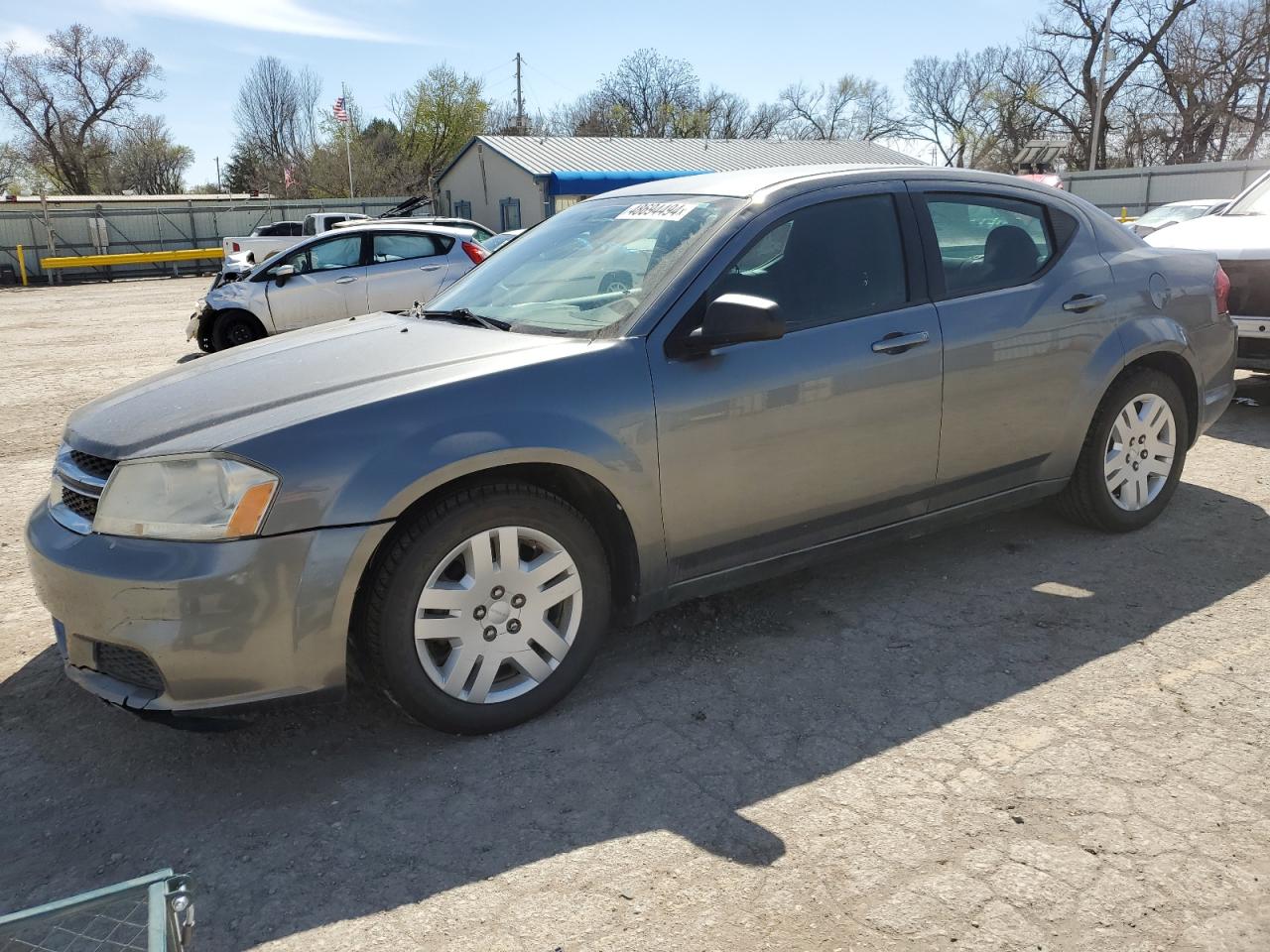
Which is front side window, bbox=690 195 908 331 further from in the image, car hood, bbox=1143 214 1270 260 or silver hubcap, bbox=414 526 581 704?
car hood, bbox=1143 214 1270 260

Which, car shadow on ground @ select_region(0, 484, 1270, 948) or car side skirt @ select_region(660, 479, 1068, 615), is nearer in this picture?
car shadow on ground @ select_region(0, 484, 1270, 948)

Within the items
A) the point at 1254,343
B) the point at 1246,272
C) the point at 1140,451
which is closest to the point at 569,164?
the point at 1246,272

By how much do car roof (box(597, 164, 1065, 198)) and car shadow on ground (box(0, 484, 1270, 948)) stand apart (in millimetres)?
1632

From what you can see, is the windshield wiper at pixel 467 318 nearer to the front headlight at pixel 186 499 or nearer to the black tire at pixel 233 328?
the front headlight at pixel 186 499

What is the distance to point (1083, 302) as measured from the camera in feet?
13.9

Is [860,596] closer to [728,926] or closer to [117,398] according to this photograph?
[728,926]

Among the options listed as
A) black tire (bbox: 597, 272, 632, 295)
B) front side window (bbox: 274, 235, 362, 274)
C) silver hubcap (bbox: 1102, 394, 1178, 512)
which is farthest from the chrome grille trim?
front side window (bbox: 274, 235, 362, 274)

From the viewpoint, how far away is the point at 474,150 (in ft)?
136

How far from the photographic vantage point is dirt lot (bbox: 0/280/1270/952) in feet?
7.55

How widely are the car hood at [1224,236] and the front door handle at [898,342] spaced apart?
392 cm

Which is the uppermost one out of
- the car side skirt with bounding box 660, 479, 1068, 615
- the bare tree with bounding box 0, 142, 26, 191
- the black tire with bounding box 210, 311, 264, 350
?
the bare tree with bounding box 0, 142, 26, 191

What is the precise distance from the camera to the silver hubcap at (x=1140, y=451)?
450 centimetres

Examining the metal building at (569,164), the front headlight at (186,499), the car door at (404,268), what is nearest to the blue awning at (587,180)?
the metal building at (569,164)

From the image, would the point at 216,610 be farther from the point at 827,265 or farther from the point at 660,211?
the point at 827,265
